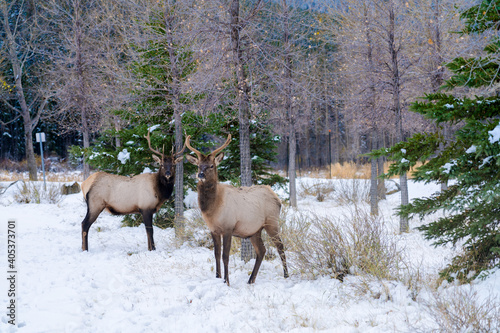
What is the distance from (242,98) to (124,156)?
15.2 ft

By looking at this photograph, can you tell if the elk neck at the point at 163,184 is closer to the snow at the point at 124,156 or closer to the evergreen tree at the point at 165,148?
the evergreen tree at the point at 165,148

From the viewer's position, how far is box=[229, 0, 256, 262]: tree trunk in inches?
275

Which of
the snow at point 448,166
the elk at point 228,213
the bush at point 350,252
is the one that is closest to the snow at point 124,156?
the elk at point 228,213

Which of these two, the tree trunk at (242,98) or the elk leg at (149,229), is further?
the elk leg at (149,229)

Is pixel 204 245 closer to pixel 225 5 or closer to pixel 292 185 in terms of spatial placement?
pixel 225 5

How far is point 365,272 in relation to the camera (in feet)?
16.9

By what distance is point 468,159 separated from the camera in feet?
14.7

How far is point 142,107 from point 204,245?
430 centimetres

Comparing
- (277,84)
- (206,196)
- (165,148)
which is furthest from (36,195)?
(277,84)

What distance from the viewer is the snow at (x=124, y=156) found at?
33.5 ft

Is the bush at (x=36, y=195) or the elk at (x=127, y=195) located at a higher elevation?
the elk at (x=127, y=195)

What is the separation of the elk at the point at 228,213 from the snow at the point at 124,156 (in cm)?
483

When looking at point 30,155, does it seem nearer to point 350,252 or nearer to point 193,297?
point 193,297

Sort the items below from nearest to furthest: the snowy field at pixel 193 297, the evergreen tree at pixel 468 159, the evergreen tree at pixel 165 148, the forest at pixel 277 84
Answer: the snowy field at pixel 193 297 → the evergreen tree at pixel 468 159 → the forest at pixel 277 84 → the evergreen tree at pixel 165 148
